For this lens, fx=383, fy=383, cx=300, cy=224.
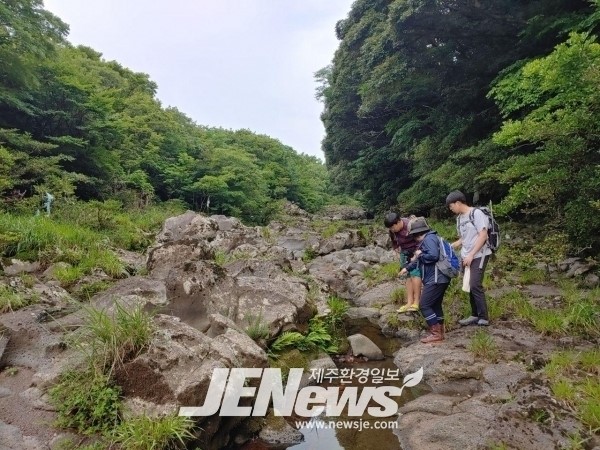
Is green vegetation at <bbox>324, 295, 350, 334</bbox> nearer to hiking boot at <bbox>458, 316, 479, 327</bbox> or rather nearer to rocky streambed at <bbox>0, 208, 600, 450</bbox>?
rocky streambed at <bbox>0, 208, 600, 450</bbox>

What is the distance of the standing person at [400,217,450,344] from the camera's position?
206 inches

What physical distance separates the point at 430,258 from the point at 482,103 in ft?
37.8

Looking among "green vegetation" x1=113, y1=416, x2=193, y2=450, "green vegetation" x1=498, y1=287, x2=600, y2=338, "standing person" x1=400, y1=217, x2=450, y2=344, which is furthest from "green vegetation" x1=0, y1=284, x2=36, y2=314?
"green vegetation" x1=498, y1=287, x2=600, y2=338

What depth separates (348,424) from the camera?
3.93 m

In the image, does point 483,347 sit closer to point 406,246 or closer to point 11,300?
point 406,246

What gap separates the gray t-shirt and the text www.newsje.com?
2639 millimetres

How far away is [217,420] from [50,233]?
6.84 m

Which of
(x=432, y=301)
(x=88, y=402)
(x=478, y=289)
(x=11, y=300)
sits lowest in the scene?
(x=88, y=402)

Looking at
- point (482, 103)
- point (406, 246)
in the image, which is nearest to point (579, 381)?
point (406, 246)

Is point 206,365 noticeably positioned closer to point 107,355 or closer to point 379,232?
point 107,355

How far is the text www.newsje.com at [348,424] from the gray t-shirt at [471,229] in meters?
2.64

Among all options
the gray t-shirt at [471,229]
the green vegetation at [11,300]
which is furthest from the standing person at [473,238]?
the green vegetation at [11,300]

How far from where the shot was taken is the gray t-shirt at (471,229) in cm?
519

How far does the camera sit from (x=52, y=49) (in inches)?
561
